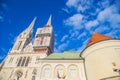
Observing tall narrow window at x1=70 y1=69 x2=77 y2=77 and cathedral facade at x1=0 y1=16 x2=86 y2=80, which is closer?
tall narrow window at x1=70 y1=69 x2=77 y2=77

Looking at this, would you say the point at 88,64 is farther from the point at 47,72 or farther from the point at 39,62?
the point at 39,62

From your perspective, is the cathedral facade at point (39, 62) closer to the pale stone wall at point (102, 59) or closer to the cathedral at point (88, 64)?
the cathedral at point (88, 64)

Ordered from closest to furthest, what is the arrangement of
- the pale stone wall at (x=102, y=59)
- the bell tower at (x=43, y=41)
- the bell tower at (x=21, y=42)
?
the pale stone wall at (x=102, y=59) → the bell tower at (x=43, y=41) → the bell tower at (x=21, y=42)

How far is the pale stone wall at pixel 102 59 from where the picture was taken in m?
19.2

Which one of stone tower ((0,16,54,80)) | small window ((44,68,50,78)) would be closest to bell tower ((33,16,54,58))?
stone tower ((0,16,54,80))

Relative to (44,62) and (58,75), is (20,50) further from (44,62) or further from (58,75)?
(58,75)

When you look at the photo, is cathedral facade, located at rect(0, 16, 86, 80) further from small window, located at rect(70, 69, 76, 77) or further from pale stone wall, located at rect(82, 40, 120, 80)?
pale stone wall, located at rect(82, 40, 120, 80)

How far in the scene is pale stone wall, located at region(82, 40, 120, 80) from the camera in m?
19.2

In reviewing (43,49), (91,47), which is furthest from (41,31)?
(91,47)

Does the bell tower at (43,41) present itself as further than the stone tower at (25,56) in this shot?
Yes

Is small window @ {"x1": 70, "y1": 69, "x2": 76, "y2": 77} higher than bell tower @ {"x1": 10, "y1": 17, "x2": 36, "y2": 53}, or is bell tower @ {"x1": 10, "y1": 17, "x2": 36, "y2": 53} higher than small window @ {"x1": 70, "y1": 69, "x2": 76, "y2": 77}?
bell tower @ {"x1": 10, "y1": 17, "x2": 36, "y2": 53}

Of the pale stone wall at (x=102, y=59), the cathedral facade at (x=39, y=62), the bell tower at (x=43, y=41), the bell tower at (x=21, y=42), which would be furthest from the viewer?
the bell tower at (x=21, y=42)

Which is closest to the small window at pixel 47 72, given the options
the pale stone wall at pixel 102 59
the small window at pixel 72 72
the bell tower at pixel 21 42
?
the small window at pixel 72 72

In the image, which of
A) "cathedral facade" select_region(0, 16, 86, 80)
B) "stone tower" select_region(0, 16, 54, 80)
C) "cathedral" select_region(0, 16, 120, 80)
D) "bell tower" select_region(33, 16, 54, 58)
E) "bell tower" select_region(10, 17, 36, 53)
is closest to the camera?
"cathedral" select_region(0, 16, 120, 80)
